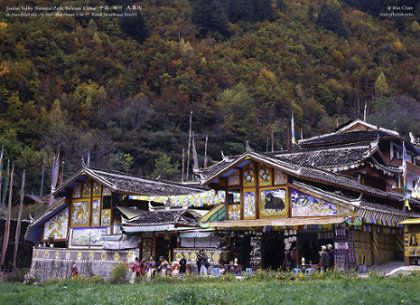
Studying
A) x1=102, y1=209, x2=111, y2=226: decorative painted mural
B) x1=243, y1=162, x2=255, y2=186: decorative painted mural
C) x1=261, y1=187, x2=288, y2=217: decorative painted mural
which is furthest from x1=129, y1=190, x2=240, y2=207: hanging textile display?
x1=261, y1=187, x2=288, y2=217: decorative painted mural

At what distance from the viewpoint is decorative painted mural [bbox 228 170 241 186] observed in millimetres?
31516

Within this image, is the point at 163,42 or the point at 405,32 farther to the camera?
the point at 405,32

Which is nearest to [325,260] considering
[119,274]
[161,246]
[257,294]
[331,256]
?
[331,256]

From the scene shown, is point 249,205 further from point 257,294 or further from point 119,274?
point 257,294

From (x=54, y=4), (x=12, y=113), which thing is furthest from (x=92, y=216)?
(x=54, y=4)

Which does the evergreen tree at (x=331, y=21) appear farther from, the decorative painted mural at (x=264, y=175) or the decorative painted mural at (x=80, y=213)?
the decorative painted mural at (x=264, y=175)

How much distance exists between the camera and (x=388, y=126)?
89562 mm

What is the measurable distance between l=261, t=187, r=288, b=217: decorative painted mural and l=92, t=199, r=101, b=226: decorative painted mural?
12.5m

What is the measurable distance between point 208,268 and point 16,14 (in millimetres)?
80729

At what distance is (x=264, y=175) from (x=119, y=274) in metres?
9.28

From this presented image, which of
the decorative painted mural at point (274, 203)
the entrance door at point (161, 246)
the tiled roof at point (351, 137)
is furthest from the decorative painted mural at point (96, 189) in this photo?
the tiled roof at point (351, 137)

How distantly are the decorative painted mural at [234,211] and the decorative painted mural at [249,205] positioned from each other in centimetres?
47

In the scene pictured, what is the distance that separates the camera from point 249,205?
30.8m

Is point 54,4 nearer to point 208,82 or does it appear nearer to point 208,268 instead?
point 208,82
